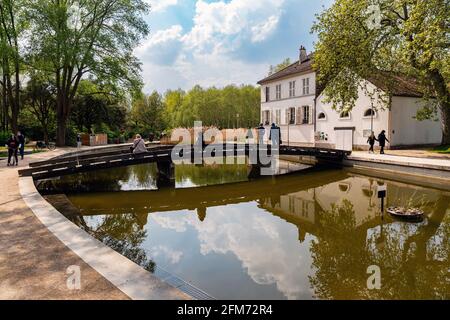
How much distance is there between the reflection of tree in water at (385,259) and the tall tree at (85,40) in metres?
24.5

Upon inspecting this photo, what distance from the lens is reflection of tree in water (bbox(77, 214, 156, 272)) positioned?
7310mm

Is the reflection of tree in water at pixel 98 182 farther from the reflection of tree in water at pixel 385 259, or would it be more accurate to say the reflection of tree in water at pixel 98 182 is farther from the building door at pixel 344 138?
the building door at pixel 344 138

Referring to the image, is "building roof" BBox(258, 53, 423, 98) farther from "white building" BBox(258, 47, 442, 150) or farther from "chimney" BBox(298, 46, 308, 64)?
"chimney" BBox(298, 46, 308, 64)

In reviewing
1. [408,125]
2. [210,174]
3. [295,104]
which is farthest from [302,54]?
[210,174]

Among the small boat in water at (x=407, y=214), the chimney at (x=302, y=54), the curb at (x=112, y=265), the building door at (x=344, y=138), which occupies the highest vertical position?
the chimney at (x=302, y=54)

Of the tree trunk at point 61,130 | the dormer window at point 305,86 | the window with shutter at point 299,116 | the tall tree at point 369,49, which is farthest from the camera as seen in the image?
the window with shutter at point 299,116

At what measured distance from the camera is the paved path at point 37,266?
4.02 meters

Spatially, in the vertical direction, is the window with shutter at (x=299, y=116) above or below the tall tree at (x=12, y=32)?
below

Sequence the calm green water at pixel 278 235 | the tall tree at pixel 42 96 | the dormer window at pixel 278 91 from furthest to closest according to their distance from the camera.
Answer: the dormer window at pixel 278 91
the tall tree at pixel 42 96
the calm green water at pixel 278 235

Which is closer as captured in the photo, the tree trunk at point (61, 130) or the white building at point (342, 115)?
the white building at point (342, 115)

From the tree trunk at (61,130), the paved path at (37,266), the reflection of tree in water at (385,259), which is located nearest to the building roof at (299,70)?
the tree trunk at (61,130)

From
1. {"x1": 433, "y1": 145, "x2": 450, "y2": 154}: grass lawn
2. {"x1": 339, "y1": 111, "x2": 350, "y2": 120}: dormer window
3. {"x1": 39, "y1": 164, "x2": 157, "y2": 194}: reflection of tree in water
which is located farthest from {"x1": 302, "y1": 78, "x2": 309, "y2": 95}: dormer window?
{"x1": 39, "y1": 164, "x2": 157, "y2": 194}: reflection of tree in water
